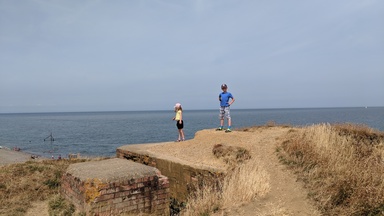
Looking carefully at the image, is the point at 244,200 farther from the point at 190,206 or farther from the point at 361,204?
the point at 361,204

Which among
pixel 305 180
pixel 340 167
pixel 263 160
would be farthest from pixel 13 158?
pixel 340 167

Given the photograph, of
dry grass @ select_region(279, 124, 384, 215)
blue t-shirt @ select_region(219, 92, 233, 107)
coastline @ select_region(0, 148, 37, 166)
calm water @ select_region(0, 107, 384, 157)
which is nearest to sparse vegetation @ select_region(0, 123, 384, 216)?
dry grass @ select_region(279, 124, 384, 215)

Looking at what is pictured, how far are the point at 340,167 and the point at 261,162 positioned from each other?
206 cm

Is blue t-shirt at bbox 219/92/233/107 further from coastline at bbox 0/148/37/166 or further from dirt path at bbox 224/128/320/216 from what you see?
coastline at bbox 0/148/37/166

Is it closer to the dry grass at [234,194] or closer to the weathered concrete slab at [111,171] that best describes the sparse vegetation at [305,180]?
the dry grass at [234,194]

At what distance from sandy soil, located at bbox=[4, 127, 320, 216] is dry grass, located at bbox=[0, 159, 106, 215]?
432 millimetres

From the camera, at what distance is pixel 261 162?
23.9 feet

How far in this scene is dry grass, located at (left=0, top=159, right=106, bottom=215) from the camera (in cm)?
764

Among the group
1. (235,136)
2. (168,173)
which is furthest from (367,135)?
(168,173)

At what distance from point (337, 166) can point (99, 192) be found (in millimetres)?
5122

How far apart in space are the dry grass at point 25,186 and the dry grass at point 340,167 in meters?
6.25

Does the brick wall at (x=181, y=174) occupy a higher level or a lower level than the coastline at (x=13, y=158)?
higher

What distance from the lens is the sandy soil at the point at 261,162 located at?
16.3 ft

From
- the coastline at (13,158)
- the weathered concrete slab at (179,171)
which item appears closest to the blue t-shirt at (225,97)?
the weathered concrete slab at (179,171)
